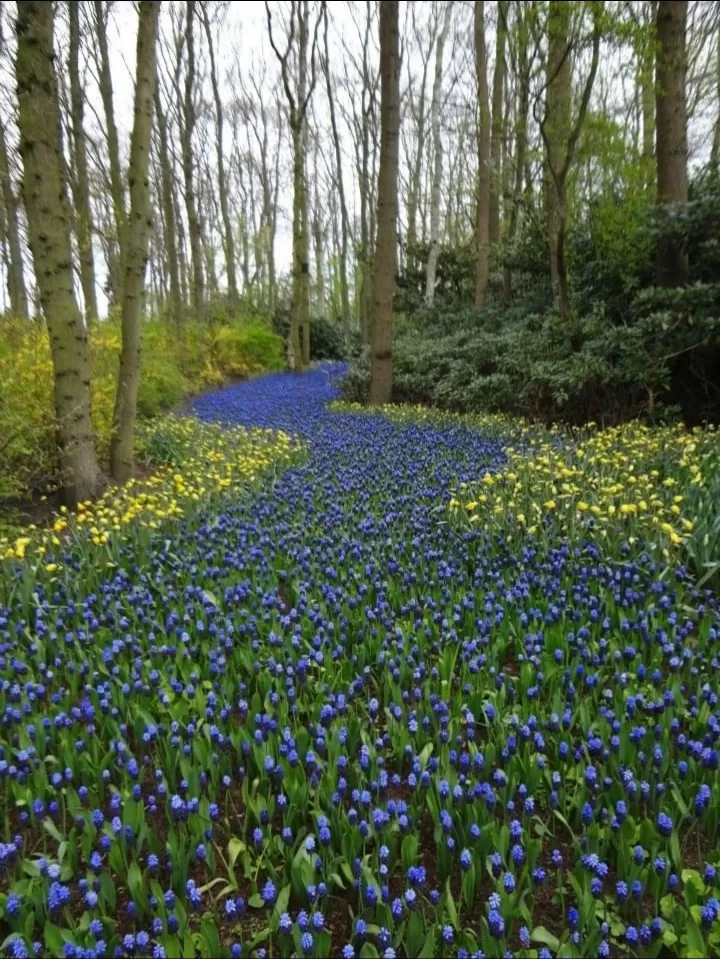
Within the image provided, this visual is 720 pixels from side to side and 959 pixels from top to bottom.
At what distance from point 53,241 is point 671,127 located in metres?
7.14

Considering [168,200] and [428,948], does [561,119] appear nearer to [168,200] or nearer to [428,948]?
[168,200]

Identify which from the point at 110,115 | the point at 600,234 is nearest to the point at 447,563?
the point at 600,234

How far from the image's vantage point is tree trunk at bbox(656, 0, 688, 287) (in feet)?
26.3

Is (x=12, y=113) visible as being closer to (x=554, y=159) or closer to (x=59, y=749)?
(x=59, y=749)

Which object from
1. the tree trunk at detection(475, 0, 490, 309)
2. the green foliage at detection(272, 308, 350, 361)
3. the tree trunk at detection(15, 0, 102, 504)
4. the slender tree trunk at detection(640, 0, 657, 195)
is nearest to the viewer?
the tree trunk at detection(15, 0, 102, 504)

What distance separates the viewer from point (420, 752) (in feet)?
7.86

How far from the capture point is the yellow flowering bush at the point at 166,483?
459 cm

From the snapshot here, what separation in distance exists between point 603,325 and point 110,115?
10608 mm

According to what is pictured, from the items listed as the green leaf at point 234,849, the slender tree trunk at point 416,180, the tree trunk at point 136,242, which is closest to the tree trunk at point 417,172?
the slender tree trunk at point 416,180

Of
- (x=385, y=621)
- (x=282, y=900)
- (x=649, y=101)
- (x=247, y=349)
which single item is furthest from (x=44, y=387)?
(x=247, y=349)

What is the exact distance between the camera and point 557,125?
10.3 metres

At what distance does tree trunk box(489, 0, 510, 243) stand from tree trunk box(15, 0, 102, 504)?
7.61 m

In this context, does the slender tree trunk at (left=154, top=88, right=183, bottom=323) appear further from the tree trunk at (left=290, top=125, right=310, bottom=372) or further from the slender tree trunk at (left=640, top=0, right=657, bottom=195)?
the slender tree trunk at (left=640, top=0, right=657, bottom=195)

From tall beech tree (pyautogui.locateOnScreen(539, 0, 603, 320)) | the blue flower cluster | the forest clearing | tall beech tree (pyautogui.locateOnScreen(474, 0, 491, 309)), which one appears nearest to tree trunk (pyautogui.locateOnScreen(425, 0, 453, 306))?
tall beech tree (pyautogui.locateOnScreen(474, 0, 491, 309))
